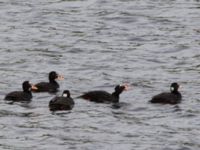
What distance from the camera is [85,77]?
4000 cm

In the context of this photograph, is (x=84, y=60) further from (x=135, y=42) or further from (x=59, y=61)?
(x=135, y=42)

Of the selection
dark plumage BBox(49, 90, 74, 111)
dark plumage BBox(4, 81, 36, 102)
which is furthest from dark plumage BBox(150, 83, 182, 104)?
dark plumage BBox(4, 81, 36, 102)

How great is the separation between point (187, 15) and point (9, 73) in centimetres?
1320

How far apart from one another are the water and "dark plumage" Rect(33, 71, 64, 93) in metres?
0.46

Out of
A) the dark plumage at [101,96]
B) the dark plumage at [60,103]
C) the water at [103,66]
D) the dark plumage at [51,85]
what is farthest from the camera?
the dark plumage at [51,85]

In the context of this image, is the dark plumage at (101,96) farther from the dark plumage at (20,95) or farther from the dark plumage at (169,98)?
the dark plumage at (20,95)

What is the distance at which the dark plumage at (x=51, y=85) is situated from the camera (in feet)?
125

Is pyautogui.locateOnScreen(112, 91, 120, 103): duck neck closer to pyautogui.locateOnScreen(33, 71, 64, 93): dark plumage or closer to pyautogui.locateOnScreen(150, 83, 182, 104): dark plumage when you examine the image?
pyautogui.locateOnScreen(150, 83, 182, 104): dark plumage

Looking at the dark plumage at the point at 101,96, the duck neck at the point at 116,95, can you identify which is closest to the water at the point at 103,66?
the dark plumage at the point at 101,96

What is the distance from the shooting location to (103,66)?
137ft

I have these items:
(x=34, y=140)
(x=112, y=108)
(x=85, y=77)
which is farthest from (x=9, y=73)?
(x=34, y=140)

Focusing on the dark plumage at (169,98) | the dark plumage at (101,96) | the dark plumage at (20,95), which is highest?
the dark plumage at (20,95)

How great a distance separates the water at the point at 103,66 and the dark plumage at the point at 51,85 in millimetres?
456

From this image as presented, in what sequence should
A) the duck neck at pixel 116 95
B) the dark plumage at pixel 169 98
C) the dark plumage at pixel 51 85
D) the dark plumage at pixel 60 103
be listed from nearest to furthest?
the dark plumage at pixel 60 103, the dark plumage at pixel 169 98, the duck neck at pixel 116 95, the dark plumage at pixel 51 85
